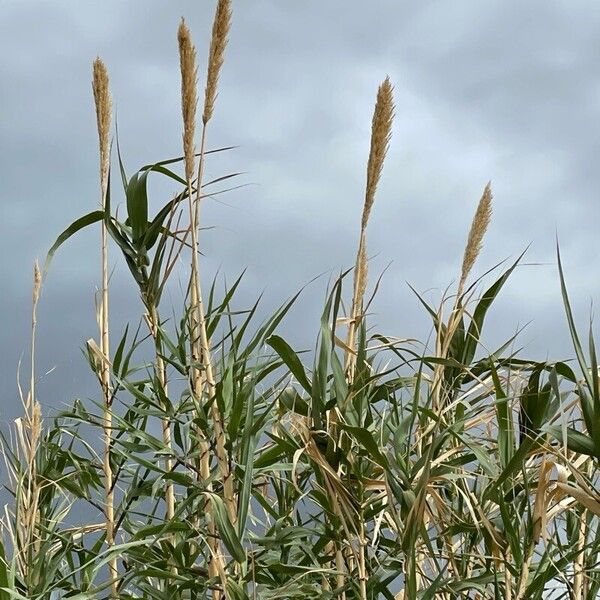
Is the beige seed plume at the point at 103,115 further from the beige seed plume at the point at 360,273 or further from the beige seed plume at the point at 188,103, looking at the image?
the beige seed plume at the point at 360,273

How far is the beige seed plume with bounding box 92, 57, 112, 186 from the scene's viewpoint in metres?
2.26

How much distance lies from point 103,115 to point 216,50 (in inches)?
21.9

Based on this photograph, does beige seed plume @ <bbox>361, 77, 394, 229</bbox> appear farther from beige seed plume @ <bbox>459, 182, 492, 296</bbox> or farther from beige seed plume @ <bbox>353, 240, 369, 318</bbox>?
beige seed plume @ <bbox>459, 182, 492, 296</bbox>

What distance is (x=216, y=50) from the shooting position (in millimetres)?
1805

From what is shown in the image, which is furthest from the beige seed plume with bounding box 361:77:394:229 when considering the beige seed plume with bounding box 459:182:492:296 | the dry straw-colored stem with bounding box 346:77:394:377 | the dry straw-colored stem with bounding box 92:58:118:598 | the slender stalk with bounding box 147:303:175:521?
the dry straw-colored stem with bounding box 92:58:118:598

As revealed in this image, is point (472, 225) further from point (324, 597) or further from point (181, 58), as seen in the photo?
point (324, 597)

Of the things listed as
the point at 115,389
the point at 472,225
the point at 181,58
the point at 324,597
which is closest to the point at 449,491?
the point at 324,597

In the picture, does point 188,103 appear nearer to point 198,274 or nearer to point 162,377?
point 198,274

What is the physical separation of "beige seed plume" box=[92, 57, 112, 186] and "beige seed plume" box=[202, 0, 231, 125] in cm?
53

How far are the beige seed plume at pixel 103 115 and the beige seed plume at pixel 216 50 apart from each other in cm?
53

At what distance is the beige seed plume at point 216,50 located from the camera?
180cm

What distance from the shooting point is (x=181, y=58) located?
1.83 metres

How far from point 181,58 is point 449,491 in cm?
101

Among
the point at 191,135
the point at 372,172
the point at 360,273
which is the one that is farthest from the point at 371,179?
the point at 191,135
